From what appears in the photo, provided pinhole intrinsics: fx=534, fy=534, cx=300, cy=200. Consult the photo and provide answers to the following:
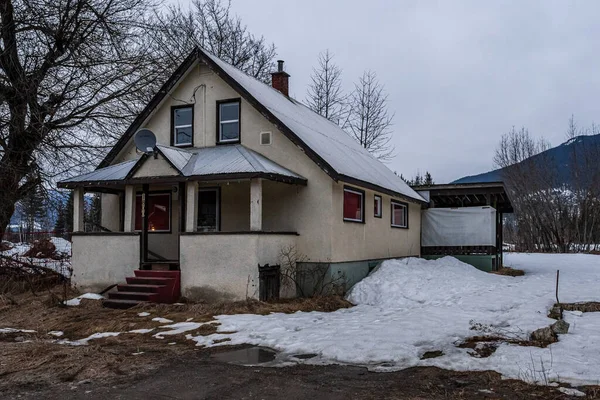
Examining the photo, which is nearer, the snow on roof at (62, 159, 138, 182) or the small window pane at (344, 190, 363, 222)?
the snow on roof at (62, 159, 138, 182)

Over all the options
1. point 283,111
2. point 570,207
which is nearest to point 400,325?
point 283,111

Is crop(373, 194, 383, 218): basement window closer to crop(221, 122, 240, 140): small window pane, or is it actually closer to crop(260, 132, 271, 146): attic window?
crop(260, 132, 271, 146): attic window

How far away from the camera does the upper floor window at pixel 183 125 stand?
1553cm

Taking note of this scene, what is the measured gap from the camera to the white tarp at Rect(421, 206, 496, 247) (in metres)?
20.3

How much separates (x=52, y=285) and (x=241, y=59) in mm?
18241

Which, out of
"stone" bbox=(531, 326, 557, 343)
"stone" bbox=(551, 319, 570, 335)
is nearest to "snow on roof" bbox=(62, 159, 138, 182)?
"stone" bbox=(531, 326, 557, 343)

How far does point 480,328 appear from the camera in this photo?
9.27 metres

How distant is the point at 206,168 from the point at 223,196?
6.14 ft

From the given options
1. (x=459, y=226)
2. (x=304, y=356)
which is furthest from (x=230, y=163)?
(x=459, y=226)

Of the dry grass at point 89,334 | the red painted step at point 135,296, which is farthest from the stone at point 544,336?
the red painted step at point 135,296

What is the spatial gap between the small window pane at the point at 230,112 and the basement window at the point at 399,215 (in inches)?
259

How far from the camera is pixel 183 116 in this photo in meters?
15.7

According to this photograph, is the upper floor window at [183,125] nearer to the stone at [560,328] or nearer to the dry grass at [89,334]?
the dry grass at [89,334]

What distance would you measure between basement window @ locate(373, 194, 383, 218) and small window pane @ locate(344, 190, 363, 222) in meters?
1.23
